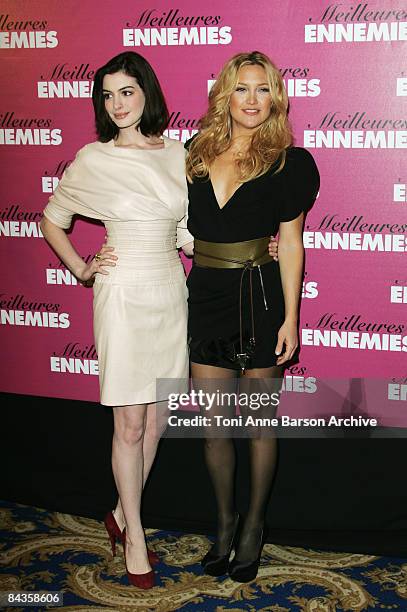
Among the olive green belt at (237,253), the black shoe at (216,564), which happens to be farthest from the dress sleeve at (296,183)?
the black shoe at (216,564)

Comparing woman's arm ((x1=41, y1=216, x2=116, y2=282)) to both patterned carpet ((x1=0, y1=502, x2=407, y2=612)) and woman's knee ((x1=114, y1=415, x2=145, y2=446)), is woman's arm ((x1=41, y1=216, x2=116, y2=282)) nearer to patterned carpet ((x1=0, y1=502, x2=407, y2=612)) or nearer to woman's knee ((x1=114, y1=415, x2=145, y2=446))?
woman's knee ((x1=114, y1=415, x2=145, y2=446))

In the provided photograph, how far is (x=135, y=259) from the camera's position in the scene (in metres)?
2.79

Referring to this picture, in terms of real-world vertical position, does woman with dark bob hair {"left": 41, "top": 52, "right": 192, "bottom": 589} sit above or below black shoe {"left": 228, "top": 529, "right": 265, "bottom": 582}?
above

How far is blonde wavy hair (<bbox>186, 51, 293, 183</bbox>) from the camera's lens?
2688mm

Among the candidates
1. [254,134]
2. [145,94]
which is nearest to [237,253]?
[254,134]

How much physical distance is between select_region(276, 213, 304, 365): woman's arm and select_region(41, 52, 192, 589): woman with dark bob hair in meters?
0.36

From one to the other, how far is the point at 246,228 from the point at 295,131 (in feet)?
1.87

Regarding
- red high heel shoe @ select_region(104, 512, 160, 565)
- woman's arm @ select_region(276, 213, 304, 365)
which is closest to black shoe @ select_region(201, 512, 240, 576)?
red high heel shoe @ select_region(104, 512, 160, 565)

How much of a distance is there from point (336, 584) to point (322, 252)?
1.26m

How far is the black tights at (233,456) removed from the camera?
2873mm

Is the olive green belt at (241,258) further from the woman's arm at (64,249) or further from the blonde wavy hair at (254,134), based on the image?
the woman's arm at (64,249)

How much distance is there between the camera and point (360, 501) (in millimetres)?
3305

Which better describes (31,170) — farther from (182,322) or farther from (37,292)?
(182,322)

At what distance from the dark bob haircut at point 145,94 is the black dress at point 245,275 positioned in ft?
0.84
